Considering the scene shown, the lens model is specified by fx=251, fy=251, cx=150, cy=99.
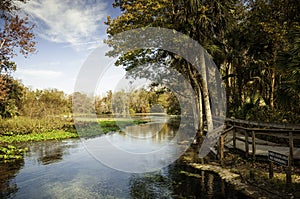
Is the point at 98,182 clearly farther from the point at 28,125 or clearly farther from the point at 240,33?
the point at 28,125

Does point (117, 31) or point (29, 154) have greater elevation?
point (117, 31)

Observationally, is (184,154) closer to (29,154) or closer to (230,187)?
(230,187)

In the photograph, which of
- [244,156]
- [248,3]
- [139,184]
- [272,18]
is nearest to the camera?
[139,184]

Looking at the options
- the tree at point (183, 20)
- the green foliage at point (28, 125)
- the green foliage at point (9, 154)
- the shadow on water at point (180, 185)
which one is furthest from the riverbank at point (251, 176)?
the green foliage at point (28, 125)

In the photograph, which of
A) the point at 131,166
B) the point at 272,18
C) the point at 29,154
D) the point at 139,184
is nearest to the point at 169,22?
the point at 272,18

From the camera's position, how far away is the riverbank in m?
6.83

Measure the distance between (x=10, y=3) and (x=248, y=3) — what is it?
49.6 feet

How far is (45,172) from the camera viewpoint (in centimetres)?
1073

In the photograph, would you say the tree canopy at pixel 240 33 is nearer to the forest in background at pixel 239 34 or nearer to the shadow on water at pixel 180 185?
the forest in background at pixel 239 34

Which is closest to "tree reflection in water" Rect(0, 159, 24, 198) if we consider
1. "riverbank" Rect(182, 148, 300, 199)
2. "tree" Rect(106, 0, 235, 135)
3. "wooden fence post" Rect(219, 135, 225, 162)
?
"riverbank" Rect(182, 148, 300, 199)

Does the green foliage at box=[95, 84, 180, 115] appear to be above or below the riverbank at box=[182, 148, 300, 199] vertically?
above

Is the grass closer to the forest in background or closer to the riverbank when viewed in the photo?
the forest in background

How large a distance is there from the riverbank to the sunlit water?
422 millimetres

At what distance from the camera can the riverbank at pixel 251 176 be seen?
6832mm
